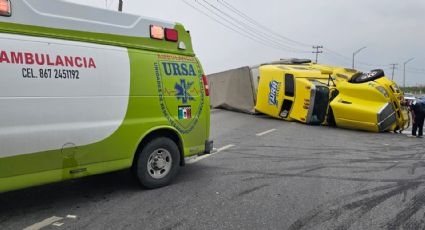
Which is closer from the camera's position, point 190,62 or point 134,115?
point 134,115

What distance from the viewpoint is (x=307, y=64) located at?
63.0ft

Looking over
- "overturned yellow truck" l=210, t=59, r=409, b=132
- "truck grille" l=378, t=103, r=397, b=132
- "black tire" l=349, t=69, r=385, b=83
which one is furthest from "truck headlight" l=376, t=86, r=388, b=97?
"black tire" l=349, t=69, r=385, b=83

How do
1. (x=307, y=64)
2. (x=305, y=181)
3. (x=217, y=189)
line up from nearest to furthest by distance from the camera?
(x=217, y=189) → (x=305, y=181) → (x=307, y=64)

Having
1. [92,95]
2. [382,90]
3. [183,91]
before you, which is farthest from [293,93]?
[92,95]

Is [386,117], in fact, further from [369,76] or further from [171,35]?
[171,35]

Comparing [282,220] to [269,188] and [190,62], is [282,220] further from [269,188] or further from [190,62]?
[190,62]

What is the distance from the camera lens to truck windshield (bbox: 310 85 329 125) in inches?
616

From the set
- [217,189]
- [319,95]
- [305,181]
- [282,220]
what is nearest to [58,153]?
[217,189]

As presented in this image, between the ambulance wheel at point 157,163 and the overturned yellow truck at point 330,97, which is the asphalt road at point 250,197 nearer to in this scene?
the ambulance wheel at point 157,163

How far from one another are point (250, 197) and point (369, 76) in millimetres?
11096

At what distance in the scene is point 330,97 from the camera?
1562 centimetres

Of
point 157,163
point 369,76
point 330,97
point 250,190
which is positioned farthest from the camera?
point 330,97

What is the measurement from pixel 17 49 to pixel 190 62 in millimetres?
2814

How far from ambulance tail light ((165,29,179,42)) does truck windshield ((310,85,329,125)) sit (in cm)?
1037
